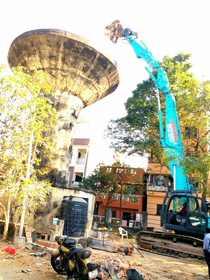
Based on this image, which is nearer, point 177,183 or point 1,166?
point 1,166

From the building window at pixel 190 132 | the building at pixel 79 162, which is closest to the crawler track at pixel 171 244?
the building window at pixel 190 132

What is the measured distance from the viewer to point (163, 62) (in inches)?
785

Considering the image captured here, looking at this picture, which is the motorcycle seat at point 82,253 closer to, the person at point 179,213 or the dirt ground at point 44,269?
the dirt ground at point 44,269

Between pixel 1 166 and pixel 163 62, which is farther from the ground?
pixel 163 62

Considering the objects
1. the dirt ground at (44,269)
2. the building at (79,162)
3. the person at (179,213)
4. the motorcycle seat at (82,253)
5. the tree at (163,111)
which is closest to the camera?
the motorcycle seat at (82,253)

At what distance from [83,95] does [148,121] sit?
6.05 m

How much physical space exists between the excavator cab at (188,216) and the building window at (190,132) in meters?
8.06

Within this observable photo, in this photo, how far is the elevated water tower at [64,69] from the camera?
1242 centimetres

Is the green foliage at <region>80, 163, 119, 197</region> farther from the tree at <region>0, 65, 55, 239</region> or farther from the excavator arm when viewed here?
the tree at <region>0, 65, 55, 239</region>

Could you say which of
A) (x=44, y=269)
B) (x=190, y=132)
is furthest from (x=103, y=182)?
(x=44, y=269)

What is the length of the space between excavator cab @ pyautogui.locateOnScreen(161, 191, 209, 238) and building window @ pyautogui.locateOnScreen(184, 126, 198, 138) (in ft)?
26.5

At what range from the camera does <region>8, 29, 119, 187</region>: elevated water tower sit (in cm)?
1242

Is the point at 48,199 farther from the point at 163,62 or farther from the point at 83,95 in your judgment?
the point at 163,62

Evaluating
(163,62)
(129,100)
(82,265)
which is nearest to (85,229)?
(82,265)
